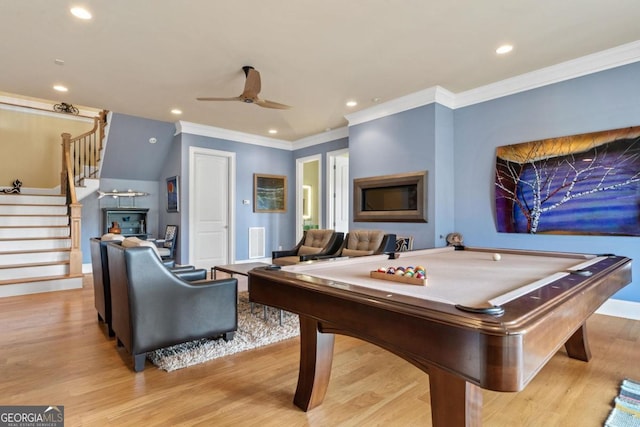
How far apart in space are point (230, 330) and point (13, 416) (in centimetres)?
130

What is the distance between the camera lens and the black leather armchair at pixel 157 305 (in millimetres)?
2219

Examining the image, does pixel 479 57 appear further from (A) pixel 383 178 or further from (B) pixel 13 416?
(B) pixel 13 416

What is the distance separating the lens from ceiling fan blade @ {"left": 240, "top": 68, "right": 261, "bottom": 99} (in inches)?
146

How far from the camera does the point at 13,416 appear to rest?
1.74 meters

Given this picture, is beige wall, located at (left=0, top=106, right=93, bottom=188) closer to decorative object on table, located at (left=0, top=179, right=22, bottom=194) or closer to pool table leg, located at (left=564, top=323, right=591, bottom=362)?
decorative object on table, located at (left=0, top=179, right=22, bottom=194)

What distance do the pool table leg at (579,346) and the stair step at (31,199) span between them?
7303 millimetres

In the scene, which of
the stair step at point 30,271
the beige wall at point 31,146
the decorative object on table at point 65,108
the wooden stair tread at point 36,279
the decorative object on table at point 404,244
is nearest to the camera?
the wooden stair tread at point 36,279

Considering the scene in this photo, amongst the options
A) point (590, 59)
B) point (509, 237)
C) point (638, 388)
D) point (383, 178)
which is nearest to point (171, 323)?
point (638, 388)

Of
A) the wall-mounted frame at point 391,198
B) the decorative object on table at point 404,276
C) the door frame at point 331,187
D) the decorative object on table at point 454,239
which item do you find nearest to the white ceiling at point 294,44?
the wall-mounted frame at point 391,198

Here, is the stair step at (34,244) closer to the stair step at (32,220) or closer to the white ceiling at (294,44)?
the stair step at (32,220)

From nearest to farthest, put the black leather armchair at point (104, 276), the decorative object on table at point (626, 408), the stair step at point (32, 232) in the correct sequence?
the decorative object on table at point (626, 408), the black leather armchair at point (104, 276), the stair step at point (32, 232)

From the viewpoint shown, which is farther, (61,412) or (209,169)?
(209,169)

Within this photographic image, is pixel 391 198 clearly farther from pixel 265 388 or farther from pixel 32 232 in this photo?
pixel 32 232

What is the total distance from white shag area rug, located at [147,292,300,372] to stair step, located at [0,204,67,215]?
14.6 ft
